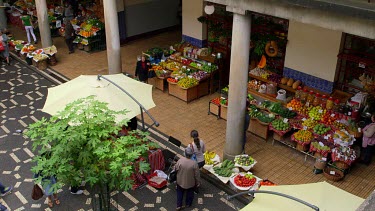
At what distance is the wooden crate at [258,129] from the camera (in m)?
13.2

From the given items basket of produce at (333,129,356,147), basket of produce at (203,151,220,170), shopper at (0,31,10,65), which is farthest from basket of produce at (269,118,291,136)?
shopper at (0,31,10,65)

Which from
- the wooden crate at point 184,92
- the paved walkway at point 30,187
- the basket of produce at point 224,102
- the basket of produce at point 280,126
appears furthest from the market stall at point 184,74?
the basket of produce at point 280,126

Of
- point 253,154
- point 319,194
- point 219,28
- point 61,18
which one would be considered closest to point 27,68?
point 61,18

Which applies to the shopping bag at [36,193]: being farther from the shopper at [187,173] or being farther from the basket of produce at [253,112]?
the basket of produce at [253,112]

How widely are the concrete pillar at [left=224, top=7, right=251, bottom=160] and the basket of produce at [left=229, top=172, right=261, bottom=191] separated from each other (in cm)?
99

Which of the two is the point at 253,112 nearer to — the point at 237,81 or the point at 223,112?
the point at 223,112

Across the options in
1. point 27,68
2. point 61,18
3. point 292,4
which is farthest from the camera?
point 61,18

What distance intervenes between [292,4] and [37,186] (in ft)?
23.6

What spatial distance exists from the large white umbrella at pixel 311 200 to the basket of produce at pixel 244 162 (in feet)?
12.7

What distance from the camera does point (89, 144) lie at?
25.4 ft

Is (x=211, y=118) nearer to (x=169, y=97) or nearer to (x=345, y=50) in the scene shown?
(x=169, y=97)

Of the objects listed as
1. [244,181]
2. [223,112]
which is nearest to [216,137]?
[223,112]

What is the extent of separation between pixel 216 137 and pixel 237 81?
3014 millimetres

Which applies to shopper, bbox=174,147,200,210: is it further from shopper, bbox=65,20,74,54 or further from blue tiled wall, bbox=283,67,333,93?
shopper, bbox=65,20,74,54
